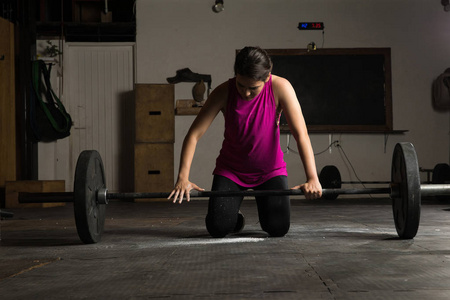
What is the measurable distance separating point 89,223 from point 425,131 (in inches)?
222

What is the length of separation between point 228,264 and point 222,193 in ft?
1.78

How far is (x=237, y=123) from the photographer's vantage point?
273 cm

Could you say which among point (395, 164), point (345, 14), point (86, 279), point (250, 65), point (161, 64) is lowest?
point (86, 279)

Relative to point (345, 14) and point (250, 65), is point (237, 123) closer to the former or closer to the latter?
point (250, 65)

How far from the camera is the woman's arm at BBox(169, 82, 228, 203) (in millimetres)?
2367

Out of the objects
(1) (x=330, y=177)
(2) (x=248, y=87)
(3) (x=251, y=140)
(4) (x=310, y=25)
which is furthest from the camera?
(4) (x=310, y=25)

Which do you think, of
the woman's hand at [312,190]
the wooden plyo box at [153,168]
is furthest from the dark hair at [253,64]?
the wooden plyo box at [153,168]

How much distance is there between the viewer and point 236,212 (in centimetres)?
291

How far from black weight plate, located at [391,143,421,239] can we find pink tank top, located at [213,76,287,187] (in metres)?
0.59

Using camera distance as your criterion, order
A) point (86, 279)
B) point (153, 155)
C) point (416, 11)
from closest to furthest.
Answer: point (86, 279) < point (153, 155) < point (416, 11)

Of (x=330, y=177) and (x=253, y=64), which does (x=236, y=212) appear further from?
A: (x=330, y=177)

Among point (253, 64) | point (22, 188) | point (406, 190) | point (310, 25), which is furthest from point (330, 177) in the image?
point (253, 64)

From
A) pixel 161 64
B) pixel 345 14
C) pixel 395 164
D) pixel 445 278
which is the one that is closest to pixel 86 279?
pixel 445 278

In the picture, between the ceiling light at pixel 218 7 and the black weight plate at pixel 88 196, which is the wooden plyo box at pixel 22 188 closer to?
the ceiling light at pixel 218 7
